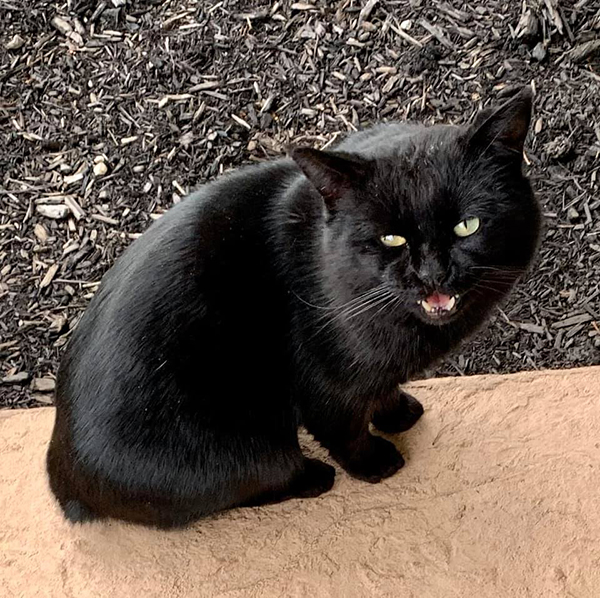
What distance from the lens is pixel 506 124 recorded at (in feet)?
4.12

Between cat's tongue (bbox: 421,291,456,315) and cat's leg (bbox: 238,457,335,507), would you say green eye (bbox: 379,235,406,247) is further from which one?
cat's leg (bbox: 238,457,335,507)

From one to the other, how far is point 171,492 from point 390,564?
0.51m

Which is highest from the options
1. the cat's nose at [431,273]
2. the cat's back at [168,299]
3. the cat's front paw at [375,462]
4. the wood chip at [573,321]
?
the cat's nose at [431,273]

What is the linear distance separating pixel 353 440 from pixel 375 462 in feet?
0.37

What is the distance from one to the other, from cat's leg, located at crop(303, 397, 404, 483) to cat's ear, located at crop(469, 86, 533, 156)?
1.98 ft

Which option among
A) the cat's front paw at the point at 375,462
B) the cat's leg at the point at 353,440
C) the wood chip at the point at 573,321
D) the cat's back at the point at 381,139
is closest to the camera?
the cat's back at the point at 381,139

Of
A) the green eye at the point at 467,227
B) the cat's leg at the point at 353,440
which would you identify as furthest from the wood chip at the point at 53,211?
the green eye at the point at 467,227

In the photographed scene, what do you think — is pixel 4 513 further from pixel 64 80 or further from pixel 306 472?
pixel 64 80

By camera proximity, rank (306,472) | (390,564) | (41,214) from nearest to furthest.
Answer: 1. (390,564)
2. (306,472)
3. (41,214)

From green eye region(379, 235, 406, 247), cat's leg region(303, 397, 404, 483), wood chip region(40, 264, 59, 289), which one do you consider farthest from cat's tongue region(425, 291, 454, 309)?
wood chip region(40, 264, 59, 289)

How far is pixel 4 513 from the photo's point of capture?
5.82 feet

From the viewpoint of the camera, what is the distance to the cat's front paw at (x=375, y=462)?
1.73 metres

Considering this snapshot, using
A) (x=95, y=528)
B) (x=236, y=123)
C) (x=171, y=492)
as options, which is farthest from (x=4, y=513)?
(x=236, y=123)

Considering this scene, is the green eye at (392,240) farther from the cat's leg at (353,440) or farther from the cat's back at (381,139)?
the cat's leg at (353,440)
